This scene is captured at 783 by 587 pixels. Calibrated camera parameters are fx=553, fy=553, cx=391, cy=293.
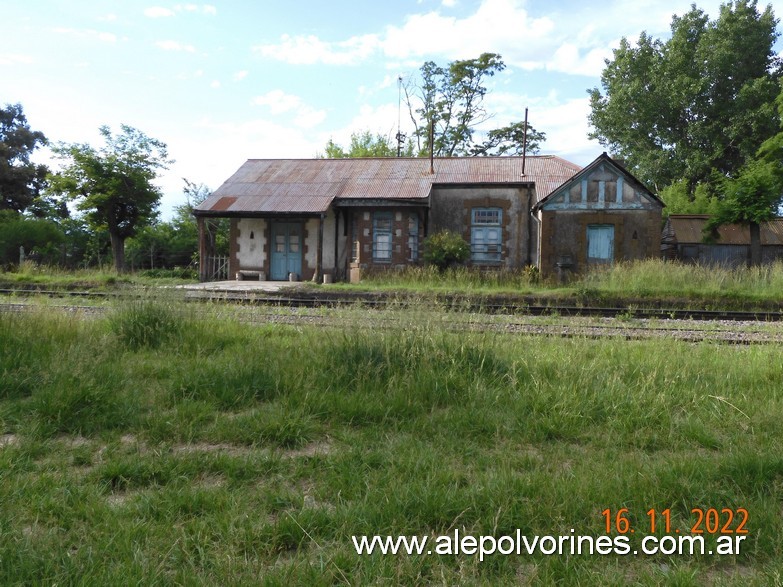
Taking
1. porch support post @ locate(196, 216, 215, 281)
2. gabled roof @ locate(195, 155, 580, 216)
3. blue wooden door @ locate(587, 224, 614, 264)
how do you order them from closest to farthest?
blue wooden door @ locate(587, 224, 614, 264) < gabled roof @ locate(195, 155, 580, 216) < porch support post @ locate(196, 216, 215, 281)

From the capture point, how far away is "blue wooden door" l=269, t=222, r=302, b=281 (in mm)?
22812

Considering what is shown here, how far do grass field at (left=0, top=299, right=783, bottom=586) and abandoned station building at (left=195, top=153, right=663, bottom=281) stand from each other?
47.3 feet

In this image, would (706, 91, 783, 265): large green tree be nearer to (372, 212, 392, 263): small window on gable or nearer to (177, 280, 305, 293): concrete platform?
(372, 212, 392, 263): small window on gable

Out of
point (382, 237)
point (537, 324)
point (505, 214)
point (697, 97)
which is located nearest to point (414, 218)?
point (382, 237)

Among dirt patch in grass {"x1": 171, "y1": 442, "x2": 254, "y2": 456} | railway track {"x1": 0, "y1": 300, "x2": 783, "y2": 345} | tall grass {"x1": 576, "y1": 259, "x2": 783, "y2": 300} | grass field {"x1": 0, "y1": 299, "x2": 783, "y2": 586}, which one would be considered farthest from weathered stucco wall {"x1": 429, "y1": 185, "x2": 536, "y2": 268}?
dirt patch in grass {"x1": 171, "y1": 442, "x2": 254, "y2": 456}

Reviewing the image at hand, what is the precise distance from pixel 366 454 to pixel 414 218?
19.3m

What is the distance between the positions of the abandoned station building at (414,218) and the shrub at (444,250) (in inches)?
62.1

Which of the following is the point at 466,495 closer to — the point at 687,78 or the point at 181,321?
the point at 181,321

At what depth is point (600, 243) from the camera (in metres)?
19.6

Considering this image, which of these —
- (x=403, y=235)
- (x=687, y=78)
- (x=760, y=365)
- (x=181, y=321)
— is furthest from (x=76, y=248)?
(x=687, y=78)

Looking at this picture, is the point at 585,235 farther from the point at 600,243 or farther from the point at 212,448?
the point at 212,448

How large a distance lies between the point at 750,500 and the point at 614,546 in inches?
34.5

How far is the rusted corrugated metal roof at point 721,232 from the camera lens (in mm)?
23969

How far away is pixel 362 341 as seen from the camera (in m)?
5.32
